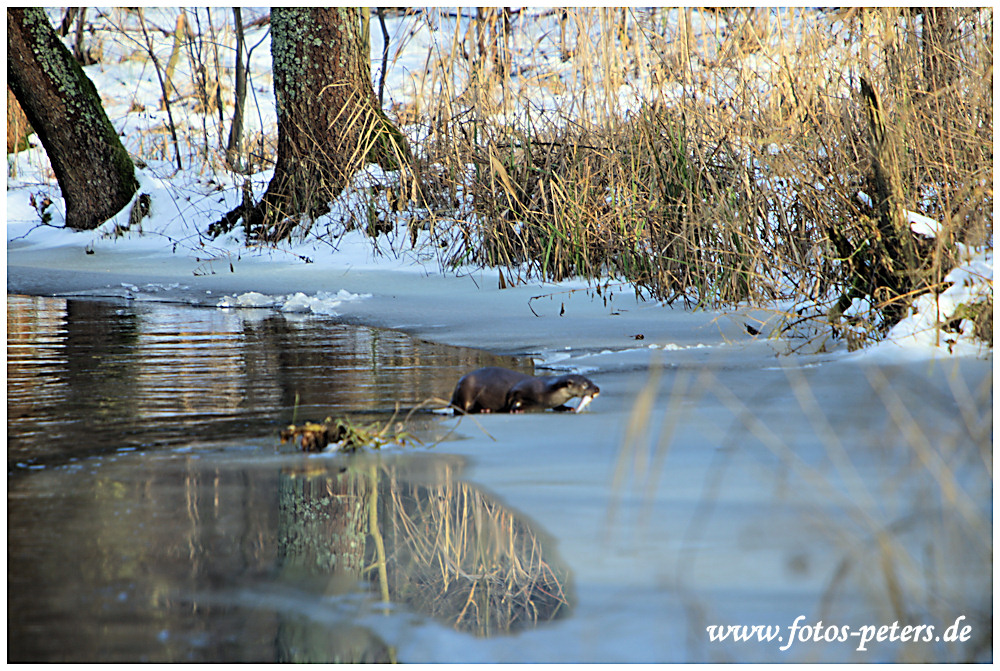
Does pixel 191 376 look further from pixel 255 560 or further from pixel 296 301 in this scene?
pixel 296 301

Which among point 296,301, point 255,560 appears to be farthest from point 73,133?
point 255,560

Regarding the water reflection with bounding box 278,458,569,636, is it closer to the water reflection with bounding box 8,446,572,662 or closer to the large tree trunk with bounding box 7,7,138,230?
the water reflection with bounding box 8,446,572,662

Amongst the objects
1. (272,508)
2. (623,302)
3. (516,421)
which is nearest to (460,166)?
(623,302)

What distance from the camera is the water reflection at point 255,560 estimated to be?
1.26 m

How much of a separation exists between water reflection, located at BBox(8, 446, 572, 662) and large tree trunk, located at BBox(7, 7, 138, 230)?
6938 millimetres

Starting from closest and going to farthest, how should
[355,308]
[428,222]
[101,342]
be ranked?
1. [101,342]
2. [355,308]
3. [428,222]

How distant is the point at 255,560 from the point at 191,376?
65.2 inches

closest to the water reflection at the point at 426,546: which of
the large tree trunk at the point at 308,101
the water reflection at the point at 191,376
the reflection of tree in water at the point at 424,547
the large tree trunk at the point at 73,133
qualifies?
the reflection of tree in water at the point at 424,547

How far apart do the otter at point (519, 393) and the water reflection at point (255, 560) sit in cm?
53

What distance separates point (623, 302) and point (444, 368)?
61.8 inches

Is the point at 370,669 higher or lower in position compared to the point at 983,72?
lower

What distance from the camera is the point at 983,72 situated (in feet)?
11.5

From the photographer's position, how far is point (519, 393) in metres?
2.50

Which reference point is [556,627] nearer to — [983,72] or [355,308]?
[983,72]
